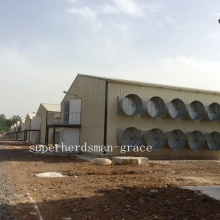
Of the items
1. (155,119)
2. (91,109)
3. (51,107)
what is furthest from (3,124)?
(155,119)

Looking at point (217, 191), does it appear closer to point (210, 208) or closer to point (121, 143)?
point (210, 208)

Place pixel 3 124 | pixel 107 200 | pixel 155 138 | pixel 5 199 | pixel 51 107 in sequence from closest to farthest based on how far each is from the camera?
pixel 5 199 < pixel 107 200 < pixel 155 138 < pixel 51 107 < pixel 3 124

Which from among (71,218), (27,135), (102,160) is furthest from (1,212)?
(27,135)

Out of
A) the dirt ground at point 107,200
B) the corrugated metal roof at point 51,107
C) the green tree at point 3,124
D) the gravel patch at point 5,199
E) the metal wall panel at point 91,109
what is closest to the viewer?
the gravel patch at point 5,199

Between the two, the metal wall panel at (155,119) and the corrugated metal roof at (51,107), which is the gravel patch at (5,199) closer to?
the metal wall panel at (155,119)

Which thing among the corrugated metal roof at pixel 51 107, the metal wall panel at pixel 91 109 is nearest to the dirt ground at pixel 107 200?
the metal wall panel at pixel 91 109

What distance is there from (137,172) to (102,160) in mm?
4056

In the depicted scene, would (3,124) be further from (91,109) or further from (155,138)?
(155,138)

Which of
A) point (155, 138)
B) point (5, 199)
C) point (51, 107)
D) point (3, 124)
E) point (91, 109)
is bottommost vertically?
point (5, 199)

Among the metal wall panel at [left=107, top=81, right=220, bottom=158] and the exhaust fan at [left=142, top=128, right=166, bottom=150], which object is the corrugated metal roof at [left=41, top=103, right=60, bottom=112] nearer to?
the metal wall panel at [left=107, top=81, right=220, bottom=158]

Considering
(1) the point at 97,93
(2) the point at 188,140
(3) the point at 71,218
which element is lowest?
(3) the point at 71,218

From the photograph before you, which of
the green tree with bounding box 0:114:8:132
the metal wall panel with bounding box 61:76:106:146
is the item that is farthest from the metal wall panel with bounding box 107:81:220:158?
the green tree with bounding box 0:114:8:132

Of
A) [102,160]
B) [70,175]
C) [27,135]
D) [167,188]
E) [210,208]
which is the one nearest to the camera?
[210,208]

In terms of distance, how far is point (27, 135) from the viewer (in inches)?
2667
